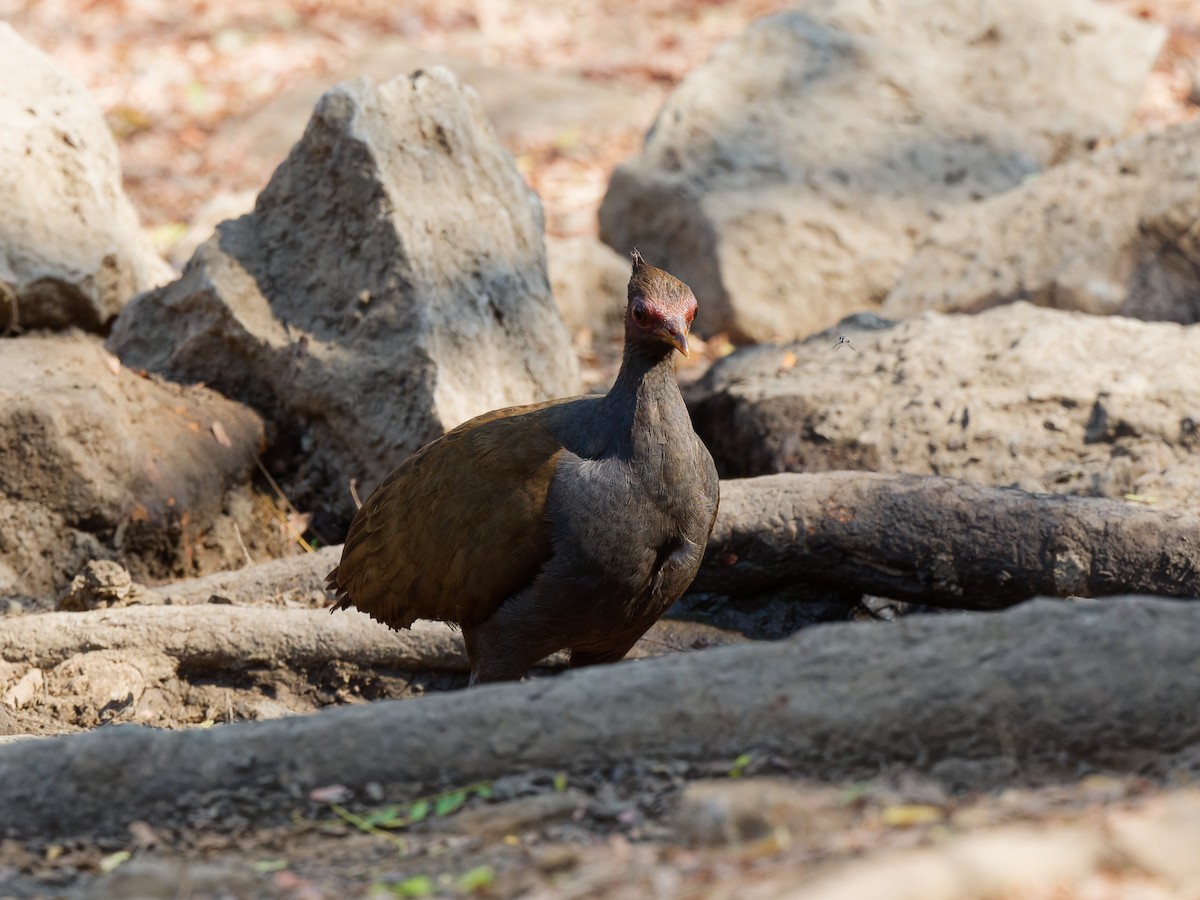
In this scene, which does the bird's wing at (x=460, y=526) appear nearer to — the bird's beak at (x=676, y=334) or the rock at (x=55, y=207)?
the bird's beak at (x=676, y=334)

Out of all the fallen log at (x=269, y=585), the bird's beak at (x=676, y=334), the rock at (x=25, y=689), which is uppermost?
the bird's beak at (x=676, y=334)

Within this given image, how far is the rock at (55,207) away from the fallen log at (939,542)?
3.57 meters

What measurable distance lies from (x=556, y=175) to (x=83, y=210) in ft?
19.4

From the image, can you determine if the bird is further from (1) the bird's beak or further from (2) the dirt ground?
(2) the dirt ground

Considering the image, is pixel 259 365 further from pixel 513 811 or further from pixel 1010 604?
pixel 513 811

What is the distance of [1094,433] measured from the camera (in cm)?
641

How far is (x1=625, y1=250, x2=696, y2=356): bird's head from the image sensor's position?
4.52 meters

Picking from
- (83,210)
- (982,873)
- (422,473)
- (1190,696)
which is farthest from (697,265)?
(982,873)

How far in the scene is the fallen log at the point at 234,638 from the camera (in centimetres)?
560

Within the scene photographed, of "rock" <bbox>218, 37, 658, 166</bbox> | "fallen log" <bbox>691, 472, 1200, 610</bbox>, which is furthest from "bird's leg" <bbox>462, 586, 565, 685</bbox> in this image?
"rock" <bbox>218, 37, 658, 166</bbox>

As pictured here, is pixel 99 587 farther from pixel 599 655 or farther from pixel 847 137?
pixel 847 137

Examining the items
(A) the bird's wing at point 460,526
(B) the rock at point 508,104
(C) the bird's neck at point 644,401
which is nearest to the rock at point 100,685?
(A) the bird's wing at point 460,526

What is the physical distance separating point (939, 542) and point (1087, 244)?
3227mm

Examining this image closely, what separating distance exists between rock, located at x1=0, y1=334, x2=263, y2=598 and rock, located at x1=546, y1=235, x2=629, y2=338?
3.37 meters
